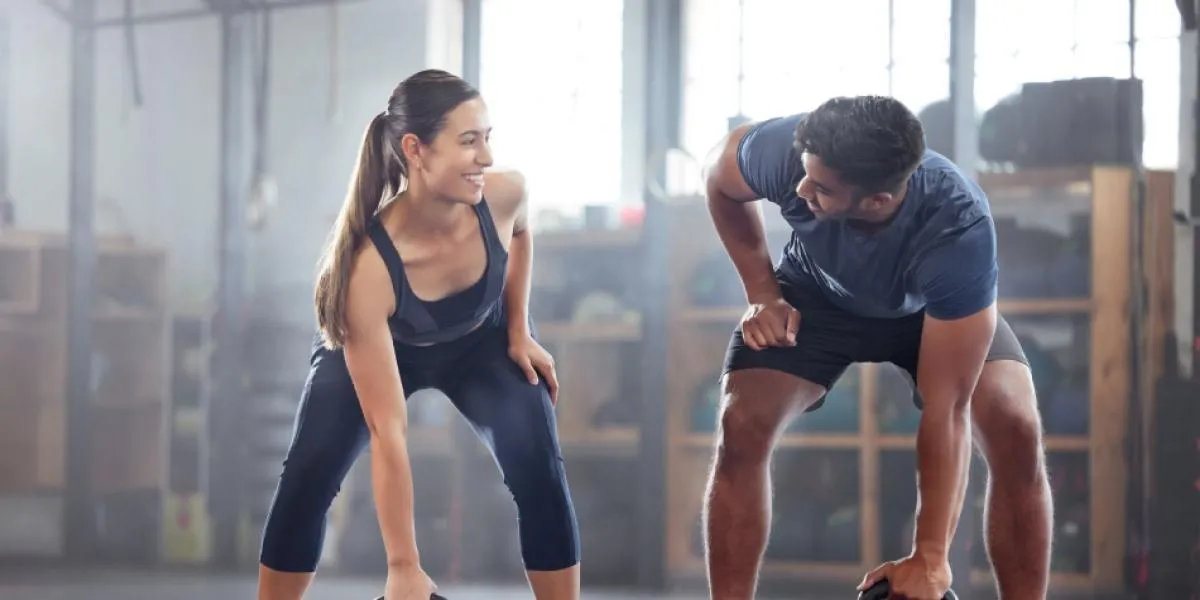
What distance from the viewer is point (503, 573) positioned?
14.4ft

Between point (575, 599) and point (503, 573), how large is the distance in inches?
→ 82.6

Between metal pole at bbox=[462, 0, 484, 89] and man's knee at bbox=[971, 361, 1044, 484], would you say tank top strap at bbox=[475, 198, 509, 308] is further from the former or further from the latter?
metal pole at bbox=[462, 0, 484, 89]

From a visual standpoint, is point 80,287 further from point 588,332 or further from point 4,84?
point 588,332

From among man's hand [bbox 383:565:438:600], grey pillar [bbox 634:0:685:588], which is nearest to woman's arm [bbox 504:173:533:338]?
man's hand [bbox 383:565:438:600]

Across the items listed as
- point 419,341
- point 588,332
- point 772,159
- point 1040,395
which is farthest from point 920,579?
point 588,332

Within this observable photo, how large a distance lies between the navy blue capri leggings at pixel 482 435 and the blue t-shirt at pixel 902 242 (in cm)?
61

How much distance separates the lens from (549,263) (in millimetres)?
4582

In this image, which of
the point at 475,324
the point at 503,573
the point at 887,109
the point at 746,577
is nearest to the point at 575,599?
the point at 746,577

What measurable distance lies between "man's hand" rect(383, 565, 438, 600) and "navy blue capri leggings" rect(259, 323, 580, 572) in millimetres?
246

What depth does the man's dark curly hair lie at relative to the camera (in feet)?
6.35

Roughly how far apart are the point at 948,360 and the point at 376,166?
1.14m

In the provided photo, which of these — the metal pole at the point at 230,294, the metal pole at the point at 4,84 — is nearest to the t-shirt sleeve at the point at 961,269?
the metal pole at the point at 230,294

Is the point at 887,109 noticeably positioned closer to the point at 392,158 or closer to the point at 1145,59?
the point at 392,158

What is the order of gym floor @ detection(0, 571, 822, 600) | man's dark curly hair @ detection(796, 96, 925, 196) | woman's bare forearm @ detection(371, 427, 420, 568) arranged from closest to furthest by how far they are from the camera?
man's dark curly hair @ detection(796, 96, 925, 196) < woman's bare forearm @ detection(371, 427, 420, 568) < gym floor @ detection(0, 571, 822, 600)
